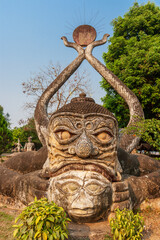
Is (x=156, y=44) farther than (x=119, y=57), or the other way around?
(x=119, y=57)

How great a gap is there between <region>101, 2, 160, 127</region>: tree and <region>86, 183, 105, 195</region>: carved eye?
8.14m

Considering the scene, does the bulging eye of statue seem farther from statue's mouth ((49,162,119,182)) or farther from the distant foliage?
the distant foliage

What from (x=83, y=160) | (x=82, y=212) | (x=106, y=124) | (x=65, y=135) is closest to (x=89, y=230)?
(x=82, y=212)

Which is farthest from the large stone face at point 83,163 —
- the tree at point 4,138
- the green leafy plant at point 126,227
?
the tree at point 4,138

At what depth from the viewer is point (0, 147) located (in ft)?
35.8

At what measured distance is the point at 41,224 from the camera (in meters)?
2.41

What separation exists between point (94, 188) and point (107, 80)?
15.6 feet

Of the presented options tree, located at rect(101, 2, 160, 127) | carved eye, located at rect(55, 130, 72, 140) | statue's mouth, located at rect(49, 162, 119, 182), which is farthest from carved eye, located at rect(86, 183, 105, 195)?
tree, located at rect(101, 2, 160, 127)

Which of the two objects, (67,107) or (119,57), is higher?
(119,57)

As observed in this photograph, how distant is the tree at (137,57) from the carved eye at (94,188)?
8.14 metres

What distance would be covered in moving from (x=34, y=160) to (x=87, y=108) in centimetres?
257

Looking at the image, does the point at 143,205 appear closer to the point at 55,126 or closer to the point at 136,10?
the point at 55,126

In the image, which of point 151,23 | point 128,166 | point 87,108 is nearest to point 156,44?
point 151,23

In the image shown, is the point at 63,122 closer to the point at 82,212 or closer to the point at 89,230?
the point at 82,212
